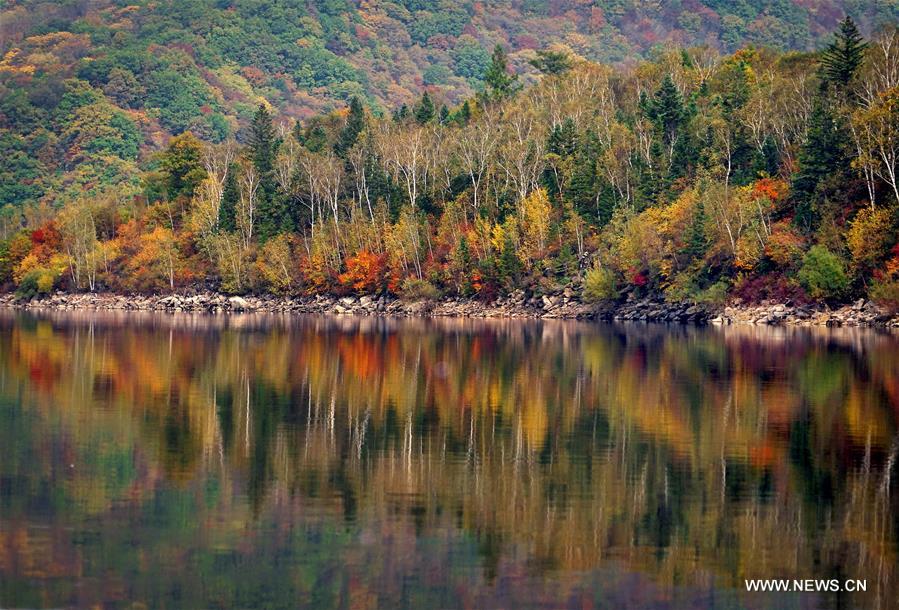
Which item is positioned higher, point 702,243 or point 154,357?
point 702,243

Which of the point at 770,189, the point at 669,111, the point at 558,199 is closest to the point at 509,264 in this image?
the point at 558,199

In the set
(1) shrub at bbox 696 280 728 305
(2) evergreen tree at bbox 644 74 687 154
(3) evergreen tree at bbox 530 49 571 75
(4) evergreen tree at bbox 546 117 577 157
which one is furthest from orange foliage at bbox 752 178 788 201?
(3) evergreen tree at bbox 530 49 571 75

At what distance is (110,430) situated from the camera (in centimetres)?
2778

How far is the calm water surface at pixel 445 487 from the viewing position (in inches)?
632

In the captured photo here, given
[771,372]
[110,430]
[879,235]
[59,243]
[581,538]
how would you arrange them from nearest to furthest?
1. [581,538]
2. [110,430]
3. [771,372]
4. [879,235]
5. [59,243]

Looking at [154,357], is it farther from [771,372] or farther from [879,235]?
[879,235]

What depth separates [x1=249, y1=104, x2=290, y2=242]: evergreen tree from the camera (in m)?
125

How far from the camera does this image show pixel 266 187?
420 feet

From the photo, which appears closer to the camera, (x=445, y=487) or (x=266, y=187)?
(x=445, y=487)

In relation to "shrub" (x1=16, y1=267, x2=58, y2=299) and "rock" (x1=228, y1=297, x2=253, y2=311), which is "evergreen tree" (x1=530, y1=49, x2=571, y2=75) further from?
"shrub" (x1=16, y1=267, x2=58, y2=299)

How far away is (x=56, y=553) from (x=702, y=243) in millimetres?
76670

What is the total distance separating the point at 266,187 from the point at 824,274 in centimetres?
6735

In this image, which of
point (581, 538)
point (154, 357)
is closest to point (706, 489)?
point (581, 538)

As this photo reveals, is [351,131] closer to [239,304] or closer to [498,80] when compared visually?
[239,304]
